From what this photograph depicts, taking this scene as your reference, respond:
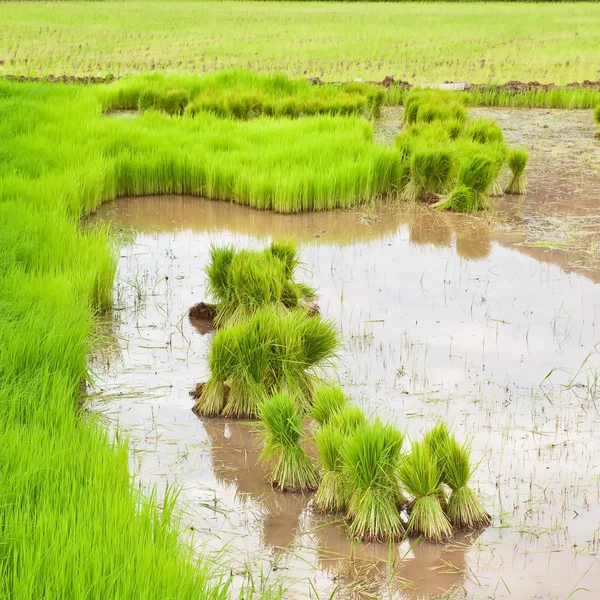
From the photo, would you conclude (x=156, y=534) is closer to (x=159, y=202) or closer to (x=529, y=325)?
(x=529, y=325)

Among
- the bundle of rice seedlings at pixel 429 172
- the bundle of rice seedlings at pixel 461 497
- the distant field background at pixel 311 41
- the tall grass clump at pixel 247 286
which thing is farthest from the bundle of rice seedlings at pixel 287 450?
the distant field background at pixel 311 41

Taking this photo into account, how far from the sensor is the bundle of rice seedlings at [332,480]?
302cm

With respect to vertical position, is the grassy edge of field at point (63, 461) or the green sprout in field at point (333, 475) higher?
the grassy edge of field at point (63, 461)

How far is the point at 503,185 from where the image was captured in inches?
317

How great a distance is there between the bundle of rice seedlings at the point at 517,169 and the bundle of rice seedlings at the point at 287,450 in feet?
16.5

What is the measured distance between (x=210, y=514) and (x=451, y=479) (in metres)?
0.80

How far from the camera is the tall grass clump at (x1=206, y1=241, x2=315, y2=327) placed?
4.68 meters

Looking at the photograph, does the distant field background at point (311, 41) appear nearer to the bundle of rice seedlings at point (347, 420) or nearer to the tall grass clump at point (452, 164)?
the tall grass clump at point (452, 164)

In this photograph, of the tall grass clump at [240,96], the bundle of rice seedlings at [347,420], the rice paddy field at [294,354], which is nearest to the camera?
the rice paddy field at [294,354]

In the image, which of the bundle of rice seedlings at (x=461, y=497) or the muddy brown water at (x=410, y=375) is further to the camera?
the bundle of rice seedlings at (x=461, y=497)

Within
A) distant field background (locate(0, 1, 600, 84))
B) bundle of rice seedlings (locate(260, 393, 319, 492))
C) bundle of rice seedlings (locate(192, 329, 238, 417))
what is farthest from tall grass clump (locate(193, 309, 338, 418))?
distant field background (locate(0, 1, 600, 84))

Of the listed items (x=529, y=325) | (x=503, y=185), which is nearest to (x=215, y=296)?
(x=529, y=325)

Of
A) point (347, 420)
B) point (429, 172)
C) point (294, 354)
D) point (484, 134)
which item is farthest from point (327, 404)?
point (484, 134)

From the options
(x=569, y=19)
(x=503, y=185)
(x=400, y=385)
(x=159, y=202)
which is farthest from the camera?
(x=569, y=19)
